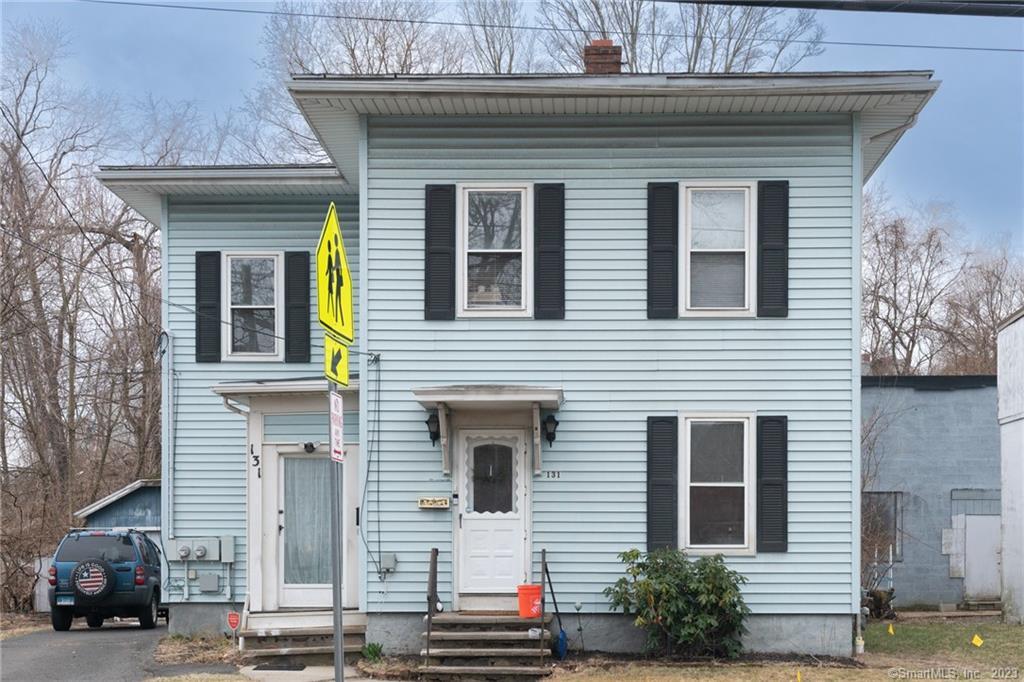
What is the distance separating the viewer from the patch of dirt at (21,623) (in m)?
20.0

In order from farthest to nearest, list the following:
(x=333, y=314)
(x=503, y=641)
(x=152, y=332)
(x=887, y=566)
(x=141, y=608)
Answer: (x=152, y=332) < (x=887, y=566) < (x=141, y=608) < (x=503, y=641) < (x=333, y=314)

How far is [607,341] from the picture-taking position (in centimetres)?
1509

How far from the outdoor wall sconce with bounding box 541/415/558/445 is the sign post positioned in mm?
5521

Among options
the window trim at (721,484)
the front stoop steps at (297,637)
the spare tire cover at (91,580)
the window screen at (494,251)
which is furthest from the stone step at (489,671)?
the spare tire cover at (91,580)

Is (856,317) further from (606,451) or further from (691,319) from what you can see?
(606,451)

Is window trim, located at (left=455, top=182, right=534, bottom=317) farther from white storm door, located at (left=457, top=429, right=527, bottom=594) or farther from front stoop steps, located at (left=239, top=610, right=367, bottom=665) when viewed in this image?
front stoop steps, located at (left=239, top=610, right=367, bottom=665)

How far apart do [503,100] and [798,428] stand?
518 centimetres

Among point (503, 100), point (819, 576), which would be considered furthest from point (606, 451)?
point (503, 100)

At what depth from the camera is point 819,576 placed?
48.7 ft

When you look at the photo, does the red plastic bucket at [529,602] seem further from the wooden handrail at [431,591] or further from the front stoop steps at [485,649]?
the wooden handrail at [431,591]

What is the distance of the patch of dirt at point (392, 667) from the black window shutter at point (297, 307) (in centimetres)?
489

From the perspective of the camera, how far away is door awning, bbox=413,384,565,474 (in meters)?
14.4

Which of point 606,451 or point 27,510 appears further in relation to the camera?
point 27,510

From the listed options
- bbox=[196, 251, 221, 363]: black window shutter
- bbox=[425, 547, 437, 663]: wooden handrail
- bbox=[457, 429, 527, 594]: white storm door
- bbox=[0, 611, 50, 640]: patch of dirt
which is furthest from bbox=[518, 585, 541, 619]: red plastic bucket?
bbox=[0, 611, 50, 640]: patch of dirt
